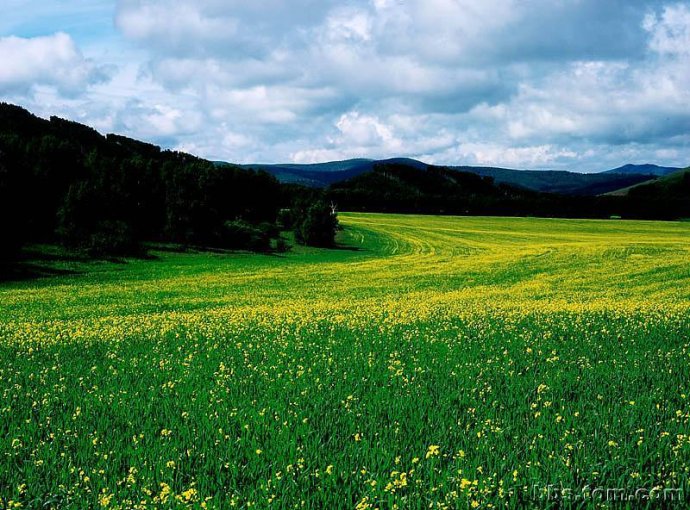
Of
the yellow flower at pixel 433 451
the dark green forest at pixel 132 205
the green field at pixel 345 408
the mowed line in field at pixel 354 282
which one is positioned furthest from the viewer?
the dark green forest at pixel 132 205

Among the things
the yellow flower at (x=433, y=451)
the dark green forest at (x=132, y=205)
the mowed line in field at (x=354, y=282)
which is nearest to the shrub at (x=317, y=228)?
the dark green forest at (x=132, y=205)

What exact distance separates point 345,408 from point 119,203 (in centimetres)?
5523

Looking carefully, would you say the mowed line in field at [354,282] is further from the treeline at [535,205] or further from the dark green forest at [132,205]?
the treeline at [535,205]

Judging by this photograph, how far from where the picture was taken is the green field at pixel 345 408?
5.78 meters

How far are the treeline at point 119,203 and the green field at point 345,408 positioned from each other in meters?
33.7

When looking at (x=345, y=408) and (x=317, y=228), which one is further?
(x=317, y=228)

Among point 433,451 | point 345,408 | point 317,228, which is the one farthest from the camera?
point 317,228

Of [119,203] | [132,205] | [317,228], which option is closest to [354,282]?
[119,203]

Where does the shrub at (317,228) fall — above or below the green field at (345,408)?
above

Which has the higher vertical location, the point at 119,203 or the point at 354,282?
the point at 119,203

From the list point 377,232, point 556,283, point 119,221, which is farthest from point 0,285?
point 377,232

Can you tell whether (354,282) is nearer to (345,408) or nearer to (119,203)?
(345,408)

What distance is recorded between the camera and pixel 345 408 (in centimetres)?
818

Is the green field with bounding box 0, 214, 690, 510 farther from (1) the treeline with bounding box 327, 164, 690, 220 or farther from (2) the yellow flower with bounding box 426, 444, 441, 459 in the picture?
(1) the treeline with bounding box 327, 164, 690, 220
